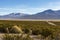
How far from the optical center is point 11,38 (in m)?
14.9

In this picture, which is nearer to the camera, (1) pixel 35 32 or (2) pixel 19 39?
(2) pixel 19 39

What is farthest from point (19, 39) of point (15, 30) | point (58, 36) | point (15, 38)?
point (15, 30)

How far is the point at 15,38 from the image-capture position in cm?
1475

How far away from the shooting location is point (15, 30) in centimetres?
3288

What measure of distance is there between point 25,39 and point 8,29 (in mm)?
20845

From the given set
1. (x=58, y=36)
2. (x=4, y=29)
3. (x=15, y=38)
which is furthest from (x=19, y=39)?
(x=4, y=29)

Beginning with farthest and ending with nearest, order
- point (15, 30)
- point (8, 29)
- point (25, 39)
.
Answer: point (8, 29) < point (15, 30) < point (25, 39)

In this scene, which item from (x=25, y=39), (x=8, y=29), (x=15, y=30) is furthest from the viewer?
(x=8, y=29)

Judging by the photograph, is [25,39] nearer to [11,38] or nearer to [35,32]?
[11,38]

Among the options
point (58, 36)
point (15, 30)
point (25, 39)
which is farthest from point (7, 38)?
point (15, 30)

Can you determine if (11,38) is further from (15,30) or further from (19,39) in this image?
(15,30)

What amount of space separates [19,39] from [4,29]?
67.5 ft

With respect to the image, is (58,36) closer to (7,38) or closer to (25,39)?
(25,39)

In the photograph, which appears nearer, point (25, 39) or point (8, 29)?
point (25, 39)
